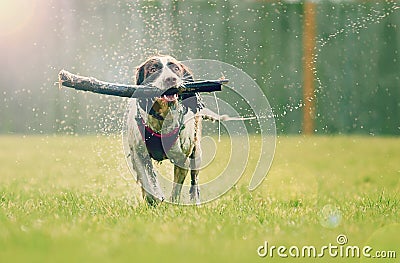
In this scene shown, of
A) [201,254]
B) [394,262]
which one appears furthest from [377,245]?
[201,254]

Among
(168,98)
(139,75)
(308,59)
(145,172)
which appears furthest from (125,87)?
(308,59)

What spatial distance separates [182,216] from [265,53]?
20.9 ft

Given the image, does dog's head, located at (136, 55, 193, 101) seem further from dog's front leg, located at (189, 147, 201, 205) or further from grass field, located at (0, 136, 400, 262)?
grass field, located at (0, 136, 400, 262)

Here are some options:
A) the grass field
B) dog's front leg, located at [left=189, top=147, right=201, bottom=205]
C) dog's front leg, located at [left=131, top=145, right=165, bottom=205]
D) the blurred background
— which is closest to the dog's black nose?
dog's front leg, located at [left=131, top=145, right=165, bottom=205]

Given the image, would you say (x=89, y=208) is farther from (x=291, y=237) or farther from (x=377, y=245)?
(x=377, y=245)

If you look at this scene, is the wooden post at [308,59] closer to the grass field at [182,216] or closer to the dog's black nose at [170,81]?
the grass field at [182,216]

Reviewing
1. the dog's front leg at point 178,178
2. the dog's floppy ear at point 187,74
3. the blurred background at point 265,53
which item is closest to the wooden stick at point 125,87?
the dog's floppy ear at point 187,74

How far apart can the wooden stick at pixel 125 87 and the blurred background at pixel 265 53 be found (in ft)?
12.1

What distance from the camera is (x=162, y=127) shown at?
3.61 m

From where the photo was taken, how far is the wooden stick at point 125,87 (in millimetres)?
3405

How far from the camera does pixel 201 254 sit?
87.4 inches

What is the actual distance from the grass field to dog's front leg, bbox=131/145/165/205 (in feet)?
0.26

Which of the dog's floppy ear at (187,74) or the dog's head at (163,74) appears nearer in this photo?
the dog's head at (163,74)

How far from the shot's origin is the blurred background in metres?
8.02
